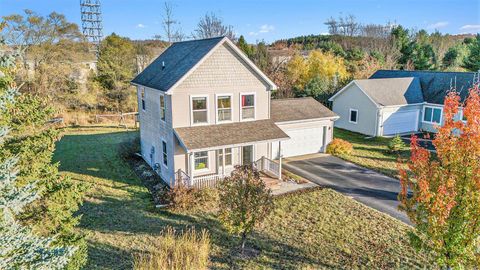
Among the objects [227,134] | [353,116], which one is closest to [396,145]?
[353,116]

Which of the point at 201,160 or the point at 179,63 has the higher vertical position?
the point at 179,63

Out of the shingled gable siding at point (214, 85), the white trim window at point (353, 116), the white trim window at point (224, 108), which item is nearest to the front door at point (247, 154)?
the shingled gable siding at point (214, 85)

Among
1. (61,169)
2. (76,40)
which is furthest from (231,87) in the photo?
(76,40)

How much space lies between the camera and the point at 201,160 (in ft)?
64.1

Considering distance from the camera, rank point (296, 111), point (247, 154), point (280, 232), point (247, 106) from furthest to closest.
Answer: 1. point (296, 111)
2. point (247, 154)
3. point (247, 106)
4. point (280, 232)

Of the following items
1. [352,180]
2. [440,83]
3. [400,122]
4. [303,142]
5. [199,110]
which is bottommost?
[352,180]

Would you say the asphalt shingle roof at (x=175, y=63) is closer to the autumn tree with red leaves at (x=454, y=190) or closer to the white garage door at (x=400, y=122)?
the autumn tree with red leaves at (x=454, y=190)

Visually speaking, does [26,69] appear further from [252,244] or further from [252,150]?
[252,244]

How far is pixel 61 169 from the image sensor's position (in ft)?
73.6

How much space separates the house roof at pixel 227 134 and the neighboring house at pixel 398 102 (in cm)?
1429

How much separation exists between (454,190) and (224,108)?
13.0 m

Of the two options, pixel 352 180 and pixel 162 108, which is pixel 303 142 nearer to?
pixel 352 180

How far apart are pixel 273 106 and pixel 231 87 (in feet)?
22.3

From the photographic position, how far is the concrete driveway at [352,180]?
17.5m
